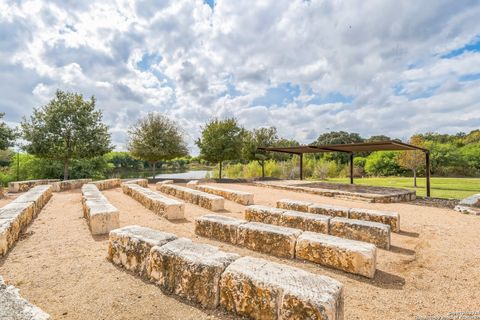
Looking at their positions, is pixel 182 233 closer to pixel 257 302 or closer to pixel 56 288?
pixel 56 288

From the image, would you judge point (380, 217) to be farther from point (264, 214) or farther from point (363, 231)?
point (264, 214)

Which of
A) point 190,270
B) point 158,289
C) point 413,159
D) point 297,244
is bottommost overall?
point 158,289

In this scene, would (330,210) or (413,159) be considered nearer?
(330,210)

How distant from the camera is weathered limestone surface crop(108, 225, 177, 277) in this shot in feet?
10.3

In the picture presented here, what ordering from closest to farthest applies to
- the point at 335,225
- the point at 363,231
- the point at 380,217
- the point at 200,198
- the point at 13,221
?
the point at 13,221
the point at 363,231
the point at 335,225
the point at 380,217
the point at 200,198

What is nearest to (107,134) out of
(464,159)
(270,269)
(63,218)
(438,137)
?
(63,218)

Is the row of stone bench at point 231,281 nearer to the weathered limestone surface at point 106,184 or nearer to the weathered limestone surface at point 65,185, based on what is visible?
the weathered limestone surface at point 106,184

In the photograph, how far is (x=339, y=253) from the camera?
3.40 metres

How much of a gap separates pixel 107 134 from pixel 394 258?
17.9 metres

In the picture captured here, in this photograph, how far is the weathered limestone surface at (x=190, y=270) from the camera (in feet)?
8.25

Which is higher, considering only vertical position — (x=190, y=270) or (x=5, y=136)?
(x=5, y=136)

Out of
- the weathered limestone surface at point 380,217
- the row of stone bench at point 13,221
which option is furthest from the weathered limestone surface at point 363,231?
the row of stone bench at point 13,221

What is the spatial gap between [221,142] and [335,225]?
14.5 m

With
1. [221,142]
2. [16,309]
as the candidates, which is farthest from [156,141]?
[16,309]
